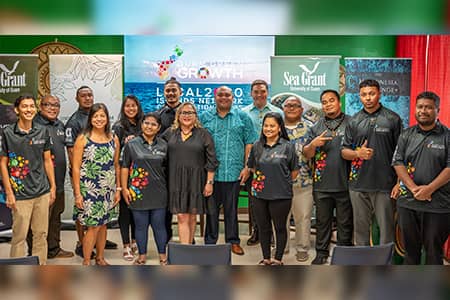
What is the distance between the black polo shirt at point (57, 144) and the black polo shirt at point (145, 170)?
630 millimetres

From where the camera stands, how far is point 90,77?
6000mm

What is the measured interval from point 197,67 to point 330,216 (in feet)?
9.10

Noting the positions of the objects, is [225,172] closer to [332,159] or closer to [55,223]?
[332,159]

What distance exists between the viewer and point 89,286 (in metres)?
0.84

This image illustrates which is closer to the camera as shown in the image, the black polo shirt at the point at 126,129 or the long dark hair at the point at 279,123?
the long dark hair at the point at 279,123

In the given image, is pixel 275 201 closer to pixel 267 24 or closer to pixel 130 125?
pixel 130 125

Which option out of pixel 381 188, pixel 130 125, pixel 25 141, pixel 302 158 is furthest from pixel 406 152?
pixel 25 141

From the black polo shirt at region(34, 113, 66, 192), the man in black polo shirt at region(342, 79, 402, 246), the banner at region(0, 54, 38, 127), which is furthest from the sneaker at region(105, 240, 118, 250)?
the man in black polo shirt at region(342, 79, 402, 246)

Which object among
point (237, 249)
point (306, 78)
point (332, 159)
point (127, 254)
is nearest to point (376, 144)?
point (332, 159)

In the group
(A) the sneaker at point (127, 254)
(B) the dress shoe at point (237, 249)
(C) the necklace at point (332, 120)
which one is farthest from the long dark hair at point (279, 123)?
(A) the sneaker at point (127, 254)

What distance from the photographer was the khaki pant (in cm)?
422

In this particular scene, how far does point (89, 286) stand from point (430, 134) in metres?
3.43

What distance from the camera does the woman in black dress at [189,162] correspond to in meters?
4.68

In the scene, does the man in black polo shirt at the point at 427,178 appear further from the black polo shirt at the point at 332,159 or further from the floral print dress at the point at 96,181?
the floral print dress at the point at 96,181
